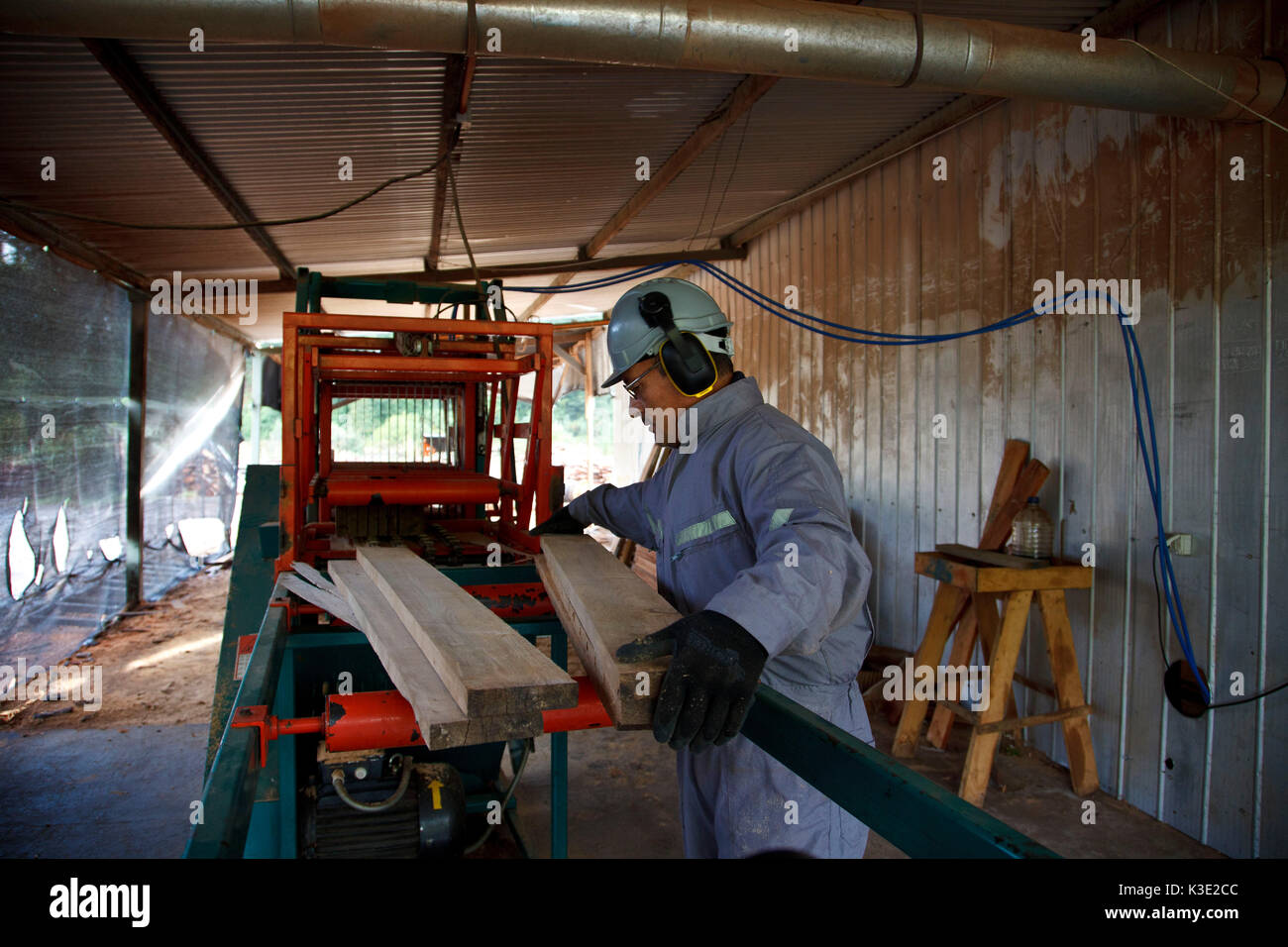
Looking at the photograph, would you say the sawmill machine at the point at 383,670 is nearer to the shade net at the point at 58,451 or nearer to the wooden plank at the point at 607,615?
the wooden plank at the point at 607,615

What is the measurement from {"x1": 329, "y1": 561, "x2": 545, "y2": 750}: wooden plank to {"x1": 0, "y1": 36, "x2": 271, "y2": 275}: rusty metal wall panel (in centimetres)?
313

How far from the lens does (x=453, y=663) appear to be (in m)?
1.38

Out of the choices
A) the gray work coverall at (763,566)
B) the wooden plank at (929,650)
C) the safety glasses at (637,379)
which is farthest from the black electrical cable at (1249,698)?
the safety glasses at (637,379)

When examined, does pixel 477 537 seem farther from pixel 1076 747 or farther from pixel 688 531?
pixel 1076 747

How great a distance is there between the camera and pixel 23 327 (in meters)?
5.39

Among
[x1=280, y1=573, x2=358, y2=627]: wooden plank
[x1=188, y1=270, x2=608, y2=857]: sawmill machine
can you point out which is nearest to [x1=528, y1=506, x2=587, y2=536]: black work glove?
[x1=188, y1=270, x2=608, y2=857]: sawmill machine

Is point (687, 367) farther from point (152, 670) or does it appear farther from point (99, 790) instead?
point (152, 670)

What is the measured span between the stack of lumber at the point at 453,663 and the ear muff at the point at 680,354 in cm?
79

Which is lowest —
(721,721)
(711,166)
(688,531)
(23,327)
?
(721,721)

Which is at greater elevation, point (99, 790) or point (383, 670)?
point (383, 670)

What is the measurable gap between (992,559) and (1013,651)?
485 millimetres

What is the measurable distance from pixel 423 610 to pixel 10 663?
526cm

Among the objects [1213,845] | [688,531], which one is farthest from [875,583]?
[688,531]

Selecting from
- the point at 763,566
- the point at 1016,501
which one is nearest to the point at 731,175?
the point at 1016,501
